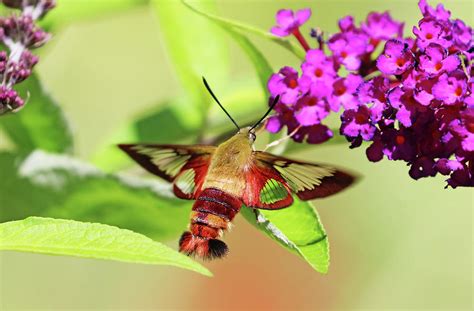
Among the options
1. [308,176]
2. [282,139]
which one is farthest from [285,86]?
[308,176]

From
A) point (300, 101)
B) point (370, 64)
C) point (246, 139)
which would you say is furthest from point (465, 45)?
point (246, 139)

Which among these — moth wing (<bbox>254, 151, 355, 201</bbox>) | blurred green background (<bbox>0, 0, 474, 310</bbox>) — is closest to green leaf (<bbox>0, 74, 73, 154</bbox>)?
moth wing (<bbox>254, 151, 355, 201</bbox>)

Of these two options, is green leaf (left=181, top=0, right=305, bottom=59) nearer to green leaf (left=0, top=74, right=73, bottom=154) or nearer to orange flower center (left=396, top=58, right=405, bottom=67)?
orange flower center (left=396, top=58, right=405, bottom=67)

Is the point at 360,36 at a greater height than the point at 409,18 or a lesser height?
greater

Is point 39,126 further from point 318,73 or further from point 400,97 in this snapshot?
point 400,97

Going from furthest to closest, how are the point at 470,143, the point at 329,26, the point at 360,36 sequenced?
1. the point at 329,26
2. the point at 360,36
3. the point at 470,143

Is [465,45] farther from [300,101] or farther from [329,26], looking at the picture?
[329,26]
